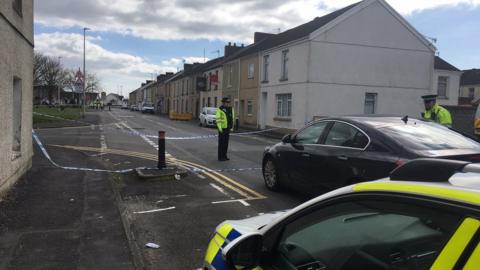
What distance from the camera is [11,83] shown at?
320 inches

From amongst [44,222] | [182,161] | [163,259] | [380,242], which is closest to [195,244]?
[163,259]

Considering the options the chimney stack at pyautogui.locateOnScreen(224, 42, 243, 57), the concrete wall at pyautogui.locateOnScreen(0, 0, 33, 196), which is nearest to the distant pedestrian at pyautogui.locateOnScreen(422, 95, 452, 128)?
the concrete wall at pyautogui.locateOnScreen(0, 0, 33, 196)

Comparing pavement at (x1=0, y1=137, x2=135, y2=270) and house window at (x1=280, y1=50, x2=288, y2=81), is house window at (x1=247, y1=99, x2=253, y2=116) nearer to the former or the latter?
house window at (x1=280, y1=50, x2=288, y2=81)

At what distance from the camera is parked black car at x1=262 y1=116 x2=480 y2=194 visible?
586cm

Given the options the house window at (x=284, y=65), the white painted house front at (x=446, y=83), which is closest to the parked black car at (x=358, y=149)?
the house window at (x=284, y=65)

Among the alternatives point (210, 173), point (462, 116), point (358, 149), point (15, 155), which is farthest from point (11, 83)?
point (462, 116)

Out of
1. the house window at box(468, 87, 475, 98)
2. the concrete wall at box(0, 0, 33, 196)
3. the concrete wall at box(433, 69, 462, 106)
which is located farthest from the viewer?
the house window at box(468, 87, 475, 98)

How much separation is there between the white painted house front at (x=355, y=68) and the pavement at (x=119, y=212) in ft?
48.9

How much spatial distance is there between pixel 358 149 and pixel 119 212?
3.69 metres

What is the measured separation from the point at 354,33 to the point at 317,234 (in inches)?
1038

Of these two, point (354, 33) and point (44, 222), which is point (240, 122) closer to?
point (354, 33)

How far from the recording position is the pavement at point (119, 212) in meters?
5.13

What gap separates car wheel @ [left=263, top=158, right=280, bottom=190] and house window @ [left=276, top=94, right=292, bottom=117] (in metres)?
19.1

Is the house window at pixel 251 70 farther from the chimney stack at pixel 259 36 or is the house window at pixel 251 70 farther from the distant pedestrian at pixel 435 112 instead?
the distant pedestrian at pixel 435 112
